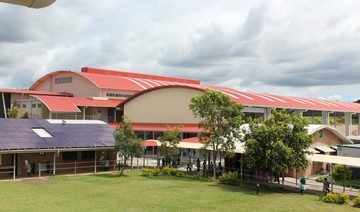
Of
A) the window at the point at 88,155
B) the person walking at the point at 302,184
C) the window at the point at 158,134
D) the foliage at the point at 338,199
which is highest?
the window at the point at 158,134

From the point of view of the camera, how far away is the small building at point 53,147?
27.6 metres

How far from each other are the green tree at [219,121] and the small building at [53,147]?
325 inches

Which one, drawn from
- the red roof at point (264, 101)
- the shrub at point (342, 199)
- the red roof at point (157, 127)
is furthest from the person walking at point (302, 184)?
the red roof at point (157, 127)

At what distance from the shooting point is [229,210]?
61.0 ft

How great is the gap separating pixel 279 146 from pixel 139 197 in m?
9.78

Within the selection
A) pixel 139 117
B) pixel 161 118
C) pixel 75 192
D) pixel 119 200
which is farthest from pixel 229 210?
pixel 139 117

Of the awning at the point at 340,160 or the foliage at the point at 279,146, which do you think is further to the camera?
the foliage at the point at 279,146

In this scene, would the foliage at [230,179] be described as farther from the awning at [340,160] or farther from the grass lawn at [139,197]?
the awning at [340,160]

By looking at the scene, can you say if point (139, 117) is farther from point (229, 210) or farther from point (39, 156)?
point (229, 210)

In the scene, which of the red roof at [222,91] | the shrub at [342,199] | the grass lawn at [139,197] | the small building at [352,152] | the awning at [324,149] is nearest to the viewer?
the grass lawn at [139,197]

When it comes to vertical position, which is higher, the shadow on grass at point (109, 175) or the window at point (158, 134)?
the window at point (158, 134)

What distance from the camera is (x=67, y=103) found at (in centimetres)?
5344

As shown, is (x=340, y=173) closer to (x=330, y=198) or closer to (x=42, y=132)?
(x=330, y=198)

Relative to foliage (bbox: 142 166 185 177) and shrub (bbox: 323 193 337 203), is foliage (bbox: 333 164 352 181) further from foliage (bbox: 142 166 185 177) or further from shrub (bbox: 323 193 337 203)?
foliage (bbox: 142 166 185 177)
